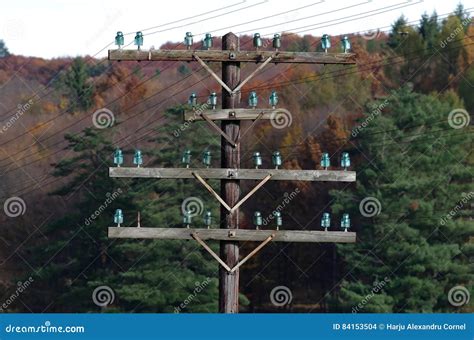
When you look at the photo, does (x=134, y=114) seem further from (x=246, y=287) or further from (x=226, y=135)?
(x=226, y=135)

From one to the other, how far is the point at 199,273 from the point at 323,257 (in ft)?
42.3

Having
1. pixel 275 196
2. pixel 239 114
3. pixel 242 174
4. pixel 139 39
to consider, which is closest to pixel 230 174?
pixel 242 174

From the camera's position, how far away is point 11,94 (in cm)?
10188

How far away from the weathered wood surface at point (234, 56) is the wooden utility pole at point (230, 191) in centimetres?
20

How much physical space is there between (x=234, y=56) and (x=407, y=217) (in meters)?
39.0

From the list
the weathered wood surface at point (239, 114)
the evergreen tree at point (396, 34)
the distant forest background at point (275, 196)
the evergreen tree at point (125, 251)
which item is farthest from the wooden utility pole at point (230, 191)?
the evergreen tree at point (396, 34)

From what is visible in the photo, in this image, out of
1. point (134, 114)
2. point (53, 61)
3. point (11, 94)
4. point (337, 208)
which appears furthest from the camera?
point (53, 61)

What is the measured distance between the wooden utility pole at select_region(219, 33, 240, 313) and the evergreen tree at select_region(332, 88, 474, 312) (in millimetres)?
34414

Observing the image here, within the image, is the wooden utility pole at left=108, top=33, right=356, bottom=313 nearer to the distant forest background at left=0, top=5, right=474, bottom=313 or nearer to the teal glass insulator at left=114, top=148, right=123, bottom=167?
the teal glass insulator at left=114, top=148, right=123, bottom=167

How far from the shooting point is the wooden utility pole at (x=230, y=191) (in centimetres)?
3108

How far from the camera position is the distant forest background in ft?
217

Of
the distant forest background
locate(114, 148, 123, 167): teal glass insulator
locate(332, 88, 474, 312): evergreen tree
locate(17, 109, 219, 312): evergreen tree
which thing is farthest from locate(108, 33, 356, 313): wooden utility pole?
locate(332, 88, 474, 312): evergreen tree

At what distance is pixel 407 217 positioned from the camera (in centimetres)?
6912

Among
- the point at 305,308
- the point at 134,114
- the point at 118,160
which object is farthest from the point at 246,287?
the point at 118,160
